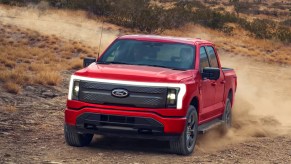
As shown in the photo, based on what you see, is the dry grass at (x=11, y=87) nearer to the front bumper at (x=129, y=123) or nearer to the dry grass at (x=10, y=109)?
the dry grass at (x=10, y=109)

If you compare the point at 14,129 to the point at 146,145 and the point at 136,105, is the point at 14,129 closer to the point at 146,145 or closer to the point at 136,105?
the point at 146,145

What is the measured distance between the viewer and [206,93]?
31.9 feet

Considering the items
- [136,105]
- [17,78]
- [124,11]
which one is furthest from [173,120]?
[124,11]

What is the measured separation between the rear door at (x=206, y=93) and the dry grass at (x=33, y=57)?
19.4 feet

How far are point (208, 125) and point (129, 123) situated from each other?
2212mm

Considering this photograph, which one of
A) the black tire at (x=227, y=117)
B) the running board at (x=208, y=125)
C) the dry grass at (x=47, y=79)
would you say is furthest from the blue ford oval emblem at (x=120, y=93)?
the dry grass at (x=47, y=79)

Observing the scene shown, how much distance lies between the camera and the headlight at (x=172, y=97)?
8383mm

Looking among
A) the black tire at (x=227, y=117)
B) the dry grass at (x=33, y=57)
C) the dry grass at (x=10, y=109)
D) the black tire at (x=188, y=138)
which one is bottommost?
the dry grass at (x=33, y=57)

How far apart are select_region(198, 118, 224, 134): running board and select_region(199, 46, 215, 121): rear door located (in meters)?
0.12

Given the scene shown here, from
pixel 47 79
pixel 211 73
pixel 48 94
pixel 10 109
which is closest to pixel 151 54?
pixel 211 73

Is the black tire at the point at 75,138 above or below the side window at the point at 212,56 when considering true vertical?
below

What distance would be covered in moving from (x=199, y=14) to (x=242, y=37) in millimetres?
5735

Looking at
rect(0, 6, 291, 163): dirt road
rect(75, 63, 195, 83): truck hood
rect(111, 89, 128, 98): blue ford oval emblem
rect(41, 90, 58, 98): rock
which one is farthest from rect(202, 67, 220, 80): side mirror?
rect(41, 90, 58, 98): rock

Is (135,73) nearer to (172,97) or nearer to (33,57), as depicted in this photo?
(172,97)
